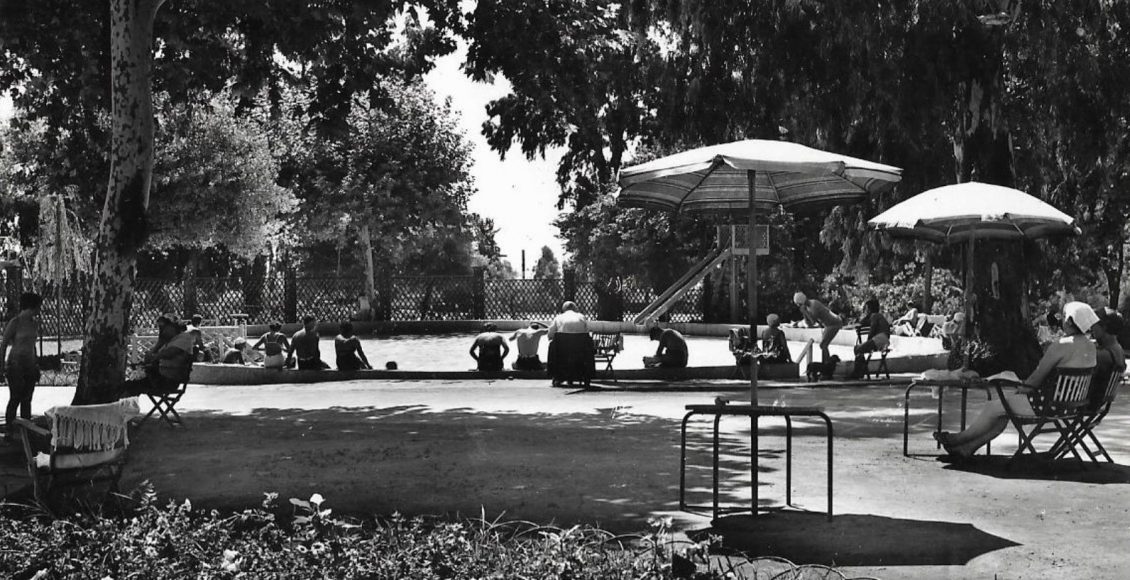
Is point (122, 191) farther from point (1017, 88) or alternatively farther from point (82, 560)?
point (1017, 88)

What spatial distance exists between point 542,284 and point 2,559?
3614cm

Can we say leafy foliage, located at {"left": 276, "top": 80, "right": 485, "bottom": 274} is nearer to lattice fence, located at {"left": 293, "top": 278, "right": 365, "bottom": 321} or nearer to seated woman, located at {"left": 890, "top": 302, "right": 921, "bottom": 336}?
lattice fence, located at {"left": 293, "top": 278, "right": 365, "bottom": 321}

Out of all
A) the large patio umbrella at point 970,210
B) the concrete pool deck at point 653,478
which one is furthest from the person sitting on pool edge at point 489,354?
the large patio umbrella at point 970,210

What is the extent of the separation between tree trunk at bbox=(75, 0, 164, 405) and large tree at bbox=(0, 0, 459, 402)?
0.03 ft

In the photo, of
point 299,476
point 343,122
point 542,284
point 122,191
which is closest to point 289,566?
point 299,476

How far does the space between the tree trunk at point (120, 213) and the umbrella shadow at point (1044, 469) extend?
7.81 meters

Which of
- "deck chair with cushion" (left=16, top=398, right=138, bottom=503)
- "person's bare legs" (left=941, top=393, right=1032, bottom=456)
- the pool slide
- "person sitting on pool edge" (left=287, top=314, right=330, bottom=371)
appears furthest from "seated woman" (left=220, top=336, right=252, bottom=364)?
"person's bare legs" (left=941, top=393, right=1032, bottom=456)

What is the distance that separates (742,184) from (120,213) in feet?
19.6

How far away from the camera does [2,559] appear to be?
5.02m

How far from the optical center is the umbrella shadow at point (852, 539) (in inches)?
248

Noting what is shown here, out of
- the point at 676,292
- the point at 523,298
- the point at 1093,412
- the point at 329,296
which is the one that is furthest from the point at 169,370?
the point at 523,298

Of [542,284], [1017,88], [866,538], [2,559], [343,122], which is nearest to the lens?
[2,559]

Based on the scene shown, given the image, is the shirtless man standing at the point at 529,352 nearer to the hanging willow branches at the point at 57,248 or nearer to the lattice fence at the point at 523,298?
the hanging willow branches at the point at 57,248

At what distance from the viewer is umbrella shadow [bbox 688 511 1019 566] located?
6.30 m
